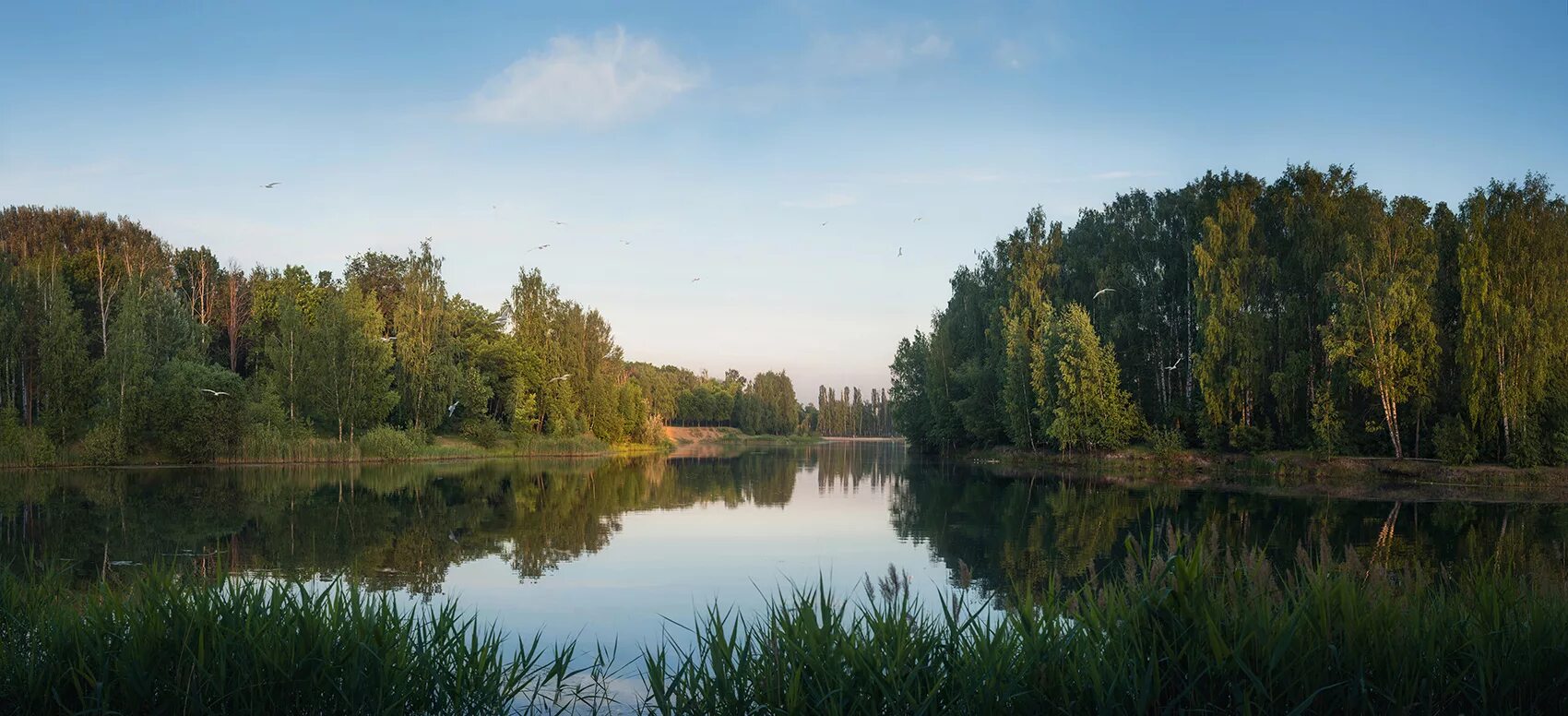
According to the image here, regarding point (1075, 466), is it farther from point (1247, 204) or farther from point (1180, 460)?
point (1247, 204)

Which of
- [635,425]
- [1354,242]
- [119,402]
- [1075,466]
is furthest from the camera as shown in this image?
[635,425]

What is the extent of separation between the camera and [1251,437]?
43875 millimetres

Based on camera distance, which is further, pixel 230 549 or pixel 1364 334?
pixel 1364 334

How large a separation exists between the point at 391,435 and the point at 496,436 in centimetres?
1116

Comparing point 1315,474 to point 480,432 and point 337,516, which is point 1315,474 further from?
point 480,432

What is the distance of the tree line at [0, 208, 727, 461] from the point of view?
151ft

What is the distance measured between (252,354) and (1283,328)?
6257 centimetres

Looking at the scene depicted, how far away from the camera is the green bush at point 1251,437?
43.7m

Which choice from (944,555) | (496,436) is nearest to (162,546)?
(944,555)

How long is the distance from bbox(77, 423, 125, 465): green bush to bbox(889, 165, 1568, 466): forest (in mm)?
44564

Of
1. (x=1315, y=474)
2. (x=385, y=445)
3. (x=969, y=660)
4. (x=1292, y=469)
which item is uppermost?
(x=385, y=445)

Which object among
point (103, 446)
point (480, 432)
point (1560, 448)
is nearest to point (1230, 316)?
point (1560, 448)

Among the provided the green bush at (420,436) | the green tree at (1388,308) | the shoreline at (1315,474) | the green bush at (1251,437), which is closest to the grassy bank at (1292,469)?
the shoreline at (1315,474)

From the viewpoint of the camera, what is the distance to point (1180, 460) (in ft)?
150
